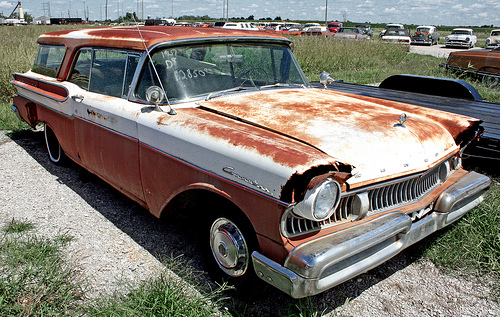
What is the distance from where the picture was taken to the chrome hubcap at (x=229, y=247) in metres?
2.25

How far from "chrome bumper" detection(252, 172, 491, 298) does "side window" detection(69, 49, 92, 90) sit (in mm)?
2510

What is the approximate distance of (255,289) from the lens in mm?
2369

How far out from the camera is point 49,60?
4383mm

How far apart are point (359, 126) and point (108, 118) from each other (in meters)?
1.87

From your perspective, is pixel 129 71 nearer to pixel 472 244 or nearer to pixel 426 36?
pixel 472 244

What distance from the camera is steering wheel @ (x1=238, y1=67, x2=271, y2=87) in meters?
3.28

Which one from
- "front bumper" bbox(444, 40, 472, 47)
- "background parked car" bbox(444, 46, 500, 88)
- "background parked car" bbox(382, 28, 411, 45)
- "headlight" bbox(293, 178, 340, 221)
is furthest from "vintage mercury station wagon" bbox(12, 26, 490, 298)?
"front bumper" bbox(444, 40, 472, 47)

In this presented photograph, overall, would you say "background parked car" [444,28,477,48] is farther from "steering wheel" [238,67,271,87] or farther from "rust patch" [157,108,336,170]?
"rust patch" [157,108,336,170]

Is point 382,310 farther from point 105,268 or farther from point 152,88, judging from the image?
point 152,88

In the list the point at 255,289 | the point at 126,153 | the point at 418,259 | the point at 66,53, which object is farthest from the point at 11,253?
the point at 418,259

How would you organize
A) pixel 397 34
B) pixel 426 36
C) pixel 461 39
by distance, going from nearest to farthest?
pixel 397 34 → pixel 461 39 → pixel 426 36

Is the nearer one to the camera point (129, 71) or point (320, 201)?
point (320, 201)

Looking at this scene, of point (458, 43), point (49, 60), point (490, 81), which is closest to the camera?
point (49, 60)

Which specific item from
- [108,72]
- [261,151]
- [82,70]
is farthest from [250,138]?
[82,70]
